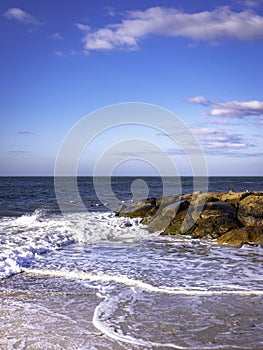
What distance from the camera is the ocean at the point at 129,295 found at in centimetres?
436

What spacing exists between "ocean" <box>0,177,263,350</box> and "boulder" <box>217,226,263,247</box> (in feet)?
1.22

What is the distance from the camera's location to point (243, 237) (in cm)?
1079

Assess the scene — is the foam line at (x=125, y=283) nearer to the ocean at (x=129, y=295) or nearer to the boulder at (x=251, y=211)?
the ocean at (x=129, y=295)

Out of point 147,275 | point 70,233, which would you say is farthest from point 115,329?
point 70,233

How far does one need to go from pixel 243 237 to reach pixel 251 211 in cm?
241

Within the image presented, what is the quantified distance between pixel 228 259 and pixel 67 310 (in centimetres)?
468

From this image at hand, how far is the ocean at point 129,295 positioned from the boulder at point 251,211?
2.42 m

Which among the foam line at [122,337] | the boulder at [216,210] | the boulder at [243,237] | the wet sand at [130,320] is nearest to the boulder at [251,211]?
the boulder at [216,210]

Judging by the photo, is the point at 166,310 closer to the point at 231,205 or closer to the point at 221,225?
the point at 221,225

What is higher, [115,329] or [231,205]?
[231,205]

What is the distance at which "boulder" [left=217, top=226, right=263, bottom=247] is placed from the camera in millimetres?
10659

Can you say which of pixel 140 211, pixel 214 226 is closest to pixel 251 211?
pixel 214 226

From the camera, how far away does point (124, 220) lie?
56.0ft

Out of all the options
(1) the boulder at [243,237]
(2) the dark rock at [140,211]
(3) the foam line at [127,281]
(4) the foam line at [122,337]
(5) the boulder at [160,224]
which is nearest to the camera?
(4) the foam line at [122,337]
